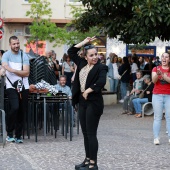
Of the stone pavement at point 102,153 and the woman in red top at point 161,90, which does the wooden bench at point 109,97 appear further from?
the woman in red top at point 161,90

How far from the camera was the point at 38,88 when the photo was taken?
11711 mm

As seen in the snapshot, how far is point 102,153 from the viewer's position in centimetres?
1005

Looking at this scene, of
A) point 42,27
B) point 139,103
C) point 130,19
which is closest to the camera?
point 139,103

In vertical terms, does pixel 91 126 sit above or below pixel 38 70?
below

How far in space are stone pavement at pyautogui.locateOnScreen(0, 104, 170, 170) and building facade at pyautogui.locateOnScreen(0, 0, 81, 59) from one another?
25.9 meters

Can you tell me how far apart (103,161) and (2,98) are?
2.54 metres

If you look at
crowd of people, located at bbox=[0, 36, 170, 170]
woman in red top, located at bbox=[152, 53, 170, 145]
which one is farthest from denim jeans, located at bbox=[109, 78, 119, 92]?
woman in red top, located at bbox=[152, 53, 170, 145]

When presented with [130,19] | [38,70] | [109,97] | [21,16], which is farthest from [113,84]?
[21,16]

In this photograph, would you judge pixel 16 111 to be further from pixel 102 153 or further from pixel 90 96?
pixel 90 96

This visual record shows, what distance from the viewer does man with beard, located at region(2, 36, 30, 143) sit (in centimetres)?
1076

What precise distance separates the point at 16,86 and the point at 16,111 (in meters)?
0.45

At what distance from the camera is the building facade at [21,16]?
38656 mm

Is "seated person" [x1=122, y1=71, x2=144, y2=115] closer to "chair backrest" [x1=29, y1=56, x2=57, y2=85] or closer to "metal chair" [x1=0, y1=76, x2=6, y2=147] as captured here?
"chair backrest" [x1=29, y1=56, x2=57, y2=85]

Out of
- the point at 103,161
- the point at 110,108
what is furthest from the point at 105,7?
the point at 103,161
